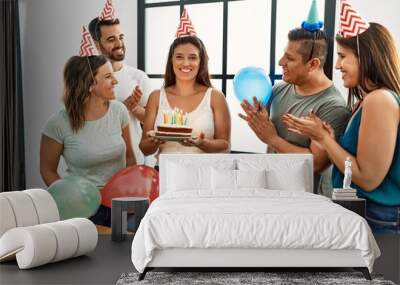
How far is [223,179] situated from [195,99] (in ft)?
4.12

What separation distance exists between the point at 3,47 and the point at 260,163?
3.16 meters

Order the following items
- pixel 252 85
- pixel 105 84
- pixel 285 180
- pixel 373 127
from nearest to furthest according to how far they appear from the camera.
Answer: pixel 285 180, pixel 373 127, pixel 252 85, pixel 105 84

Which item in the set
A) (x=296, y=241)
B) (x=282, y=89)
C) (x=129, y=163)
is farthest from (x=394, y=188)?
(x=129, y=163)

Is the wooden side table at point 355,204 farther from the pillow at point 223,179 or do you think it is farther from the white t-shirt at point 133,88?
the white t-shirt at point 133,88

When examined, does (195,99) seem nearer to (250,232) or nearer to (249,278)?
(250,232)

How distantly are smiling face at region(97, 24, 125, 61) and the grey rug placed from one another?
3.01 meters

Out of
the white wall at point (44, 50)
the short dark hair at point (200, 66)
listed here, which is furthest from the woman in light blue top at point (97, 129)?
the short dark hair at point (200, 66)

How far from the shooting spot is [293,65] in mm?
6707

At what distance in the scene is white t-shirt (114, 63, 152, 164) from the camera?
7.12 meters

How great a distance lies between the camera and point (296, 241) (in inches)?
182

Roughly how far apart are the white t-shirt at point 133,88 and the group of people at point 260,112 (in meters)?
0.01

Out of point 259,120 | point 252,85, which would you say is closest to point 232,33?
point 252,85

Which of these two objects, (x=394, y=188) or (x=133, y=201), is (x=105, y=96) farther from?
(x=394, y=188)

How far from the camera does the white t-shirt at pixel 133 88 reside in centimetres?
712
